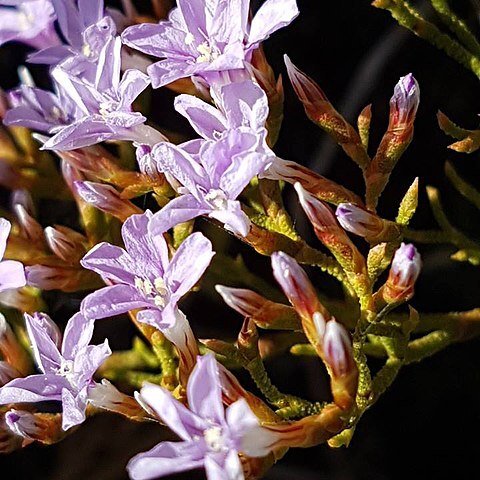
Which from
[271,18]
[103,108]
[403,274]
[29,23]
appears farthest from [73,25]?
[403,274]

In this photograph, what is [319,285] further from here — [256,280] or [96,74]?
[96,74]

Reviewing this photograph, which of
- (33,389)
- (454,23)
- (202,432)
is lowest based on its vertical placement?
(33,389)

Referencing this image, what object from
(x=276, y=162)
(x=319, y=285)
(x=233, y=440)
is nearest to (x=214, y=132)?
(x=276, y=162)

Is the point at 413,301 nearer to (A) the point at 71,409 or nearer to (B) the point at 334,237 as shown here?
(B) the point at 334,237

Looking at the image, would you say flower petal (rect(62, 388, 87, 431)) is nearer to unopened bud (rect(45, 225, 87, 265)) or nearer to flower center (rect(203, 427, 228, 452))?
flower center (rect(203, 427, 228, 452))

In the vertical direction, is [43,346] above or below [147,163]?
below

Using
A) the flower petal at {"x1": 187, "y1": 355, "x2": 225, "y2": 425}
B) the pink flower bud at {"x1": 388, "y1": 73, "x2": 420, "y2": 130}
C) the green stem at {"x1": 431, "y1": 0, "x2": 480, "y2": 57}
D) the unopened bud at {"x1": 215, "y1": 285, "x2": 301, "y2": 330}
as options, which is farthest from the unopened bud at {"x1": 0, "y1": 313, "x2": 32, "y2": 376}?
the green stem at {"x1": 431, "y1": 0, "x2": 480, "y2": 57}
